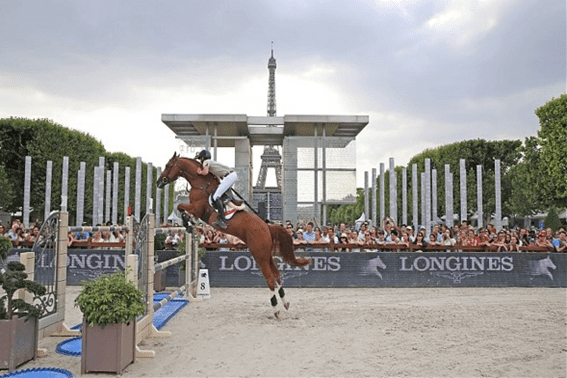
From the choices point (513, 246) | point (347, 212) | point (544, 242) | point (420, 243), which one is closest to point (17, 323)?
point (420, 243)

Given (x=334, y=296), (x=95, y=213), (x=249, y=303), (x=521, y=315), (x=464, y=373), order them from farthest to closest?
(x=95, y=213) < (x=334, y=296) < (x=249, y=303) < (x=521, y=315) < (x=464, y=373)

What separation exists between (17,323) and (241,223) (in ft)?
11.7

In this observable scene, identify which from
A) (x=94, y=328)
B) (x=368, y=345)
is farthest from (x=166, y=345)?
(x=368, y=345)

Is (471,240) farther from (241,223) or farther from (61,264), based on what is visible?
(61,264)

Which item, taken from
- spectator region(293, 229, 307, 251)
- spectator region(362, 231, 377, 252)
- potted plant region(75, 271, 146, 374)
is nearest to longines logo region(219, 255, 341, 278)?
spectator region(293, 229, 307, 251)

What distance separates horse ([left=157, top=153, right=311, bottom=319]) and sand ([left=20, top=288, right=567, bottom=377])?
0.90m

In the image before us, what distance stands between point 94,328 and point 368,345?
3.27 m

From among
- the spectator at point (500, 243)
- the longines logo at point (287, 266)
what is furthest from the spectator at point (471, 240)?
the longines logo at point (287, 266)

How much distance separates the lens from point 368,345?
6.22 meters

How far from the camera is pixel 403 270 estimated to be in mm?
13047

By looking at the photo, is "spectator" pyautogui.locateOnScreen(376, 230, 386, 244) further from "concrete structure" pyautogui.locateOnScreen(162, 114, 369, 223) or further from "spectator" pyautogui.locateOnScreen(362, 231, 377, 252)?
"concrete structure" pyautogui.locateOnScreen(162, 114, 369, 223)

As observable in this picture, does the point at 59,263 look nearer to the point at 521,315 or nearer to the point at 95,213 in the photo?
the point at 521,315

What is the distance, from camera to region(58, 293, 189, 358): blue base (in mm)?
5906

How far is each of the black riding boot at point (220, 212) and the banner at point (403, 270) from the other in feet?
17.6
